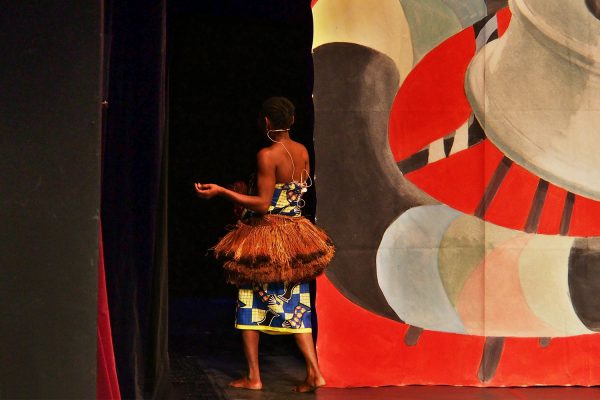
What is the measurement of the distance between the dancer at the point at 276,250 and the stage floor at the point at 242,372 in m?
0.20

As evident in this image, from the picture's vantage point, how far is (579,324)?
6488mm

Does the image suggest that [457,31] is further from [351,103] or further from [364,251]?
[364,251]

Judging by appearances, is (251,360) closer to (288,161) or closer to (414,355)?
(414,355)

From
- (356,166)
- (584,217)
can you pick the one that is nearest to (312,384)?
→ (356,166)

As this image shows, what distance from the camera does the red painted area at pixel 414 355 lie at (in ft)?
20.9

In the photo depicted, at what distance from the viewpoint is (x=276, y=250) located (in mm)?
6164

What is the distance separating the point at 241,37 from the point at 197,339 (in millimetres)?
2581

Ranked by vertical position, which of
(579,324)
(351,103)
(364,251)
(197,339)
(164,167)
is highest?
(351,103)

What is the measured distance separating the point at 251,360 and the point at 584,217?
213 cm

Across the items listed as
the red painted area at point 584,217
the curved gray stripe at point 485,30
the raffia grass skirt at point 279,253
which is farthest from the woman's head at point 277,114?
the red painted area at point 584,217

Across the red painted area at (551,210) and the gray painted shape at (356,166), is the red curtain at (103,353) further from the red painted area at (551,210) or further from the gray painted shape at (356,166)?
the red painted area at (551,210)

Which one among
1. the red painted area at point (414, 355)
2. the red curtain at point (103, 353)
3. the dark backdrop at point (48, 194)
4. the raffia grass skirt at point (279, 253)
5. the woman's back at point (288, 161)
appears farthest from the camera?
the red painted area at point (414, 355)

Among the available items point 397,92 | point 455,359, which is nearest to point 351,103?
point 397,92

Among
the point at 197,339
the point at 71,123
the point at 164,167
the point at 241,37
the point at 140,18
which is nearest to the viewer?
the point at 71,123
